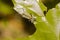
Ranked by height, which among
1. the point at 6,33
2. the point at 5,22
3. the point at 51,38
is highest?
the point at 51,38

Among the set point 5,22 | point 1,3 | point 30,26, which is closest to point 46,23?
point 1,3

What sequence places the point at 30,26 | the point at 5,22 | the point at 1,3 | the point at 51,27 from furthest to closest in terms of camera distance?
the point at 30,26, the point at 5,22, the point at 1,3, the point at 51,27

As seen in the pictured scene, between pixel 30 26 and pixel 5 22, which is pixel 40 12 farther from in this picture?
pixel 30 26

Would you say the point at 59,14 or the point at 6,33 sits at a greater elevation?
the point at 59,14

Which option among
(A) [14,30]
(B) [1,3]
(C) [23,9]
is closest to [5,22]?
(A) [14,30]

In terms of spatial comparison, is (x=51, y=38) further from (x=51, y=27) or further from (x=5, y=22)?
(x=5, y=22)

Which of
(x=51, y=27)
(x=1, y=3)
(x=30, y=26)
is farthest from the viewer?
(x=30, y=26)

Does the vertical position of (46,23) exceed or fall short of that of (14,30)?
it exceeds it

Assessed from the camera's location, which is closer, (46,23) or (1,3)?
(46,23)

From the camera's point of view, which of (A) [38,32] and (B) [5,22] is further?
(B) [5,22]
